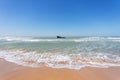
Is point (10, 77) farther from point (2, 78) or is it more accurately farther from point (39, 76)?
point (39, 76)

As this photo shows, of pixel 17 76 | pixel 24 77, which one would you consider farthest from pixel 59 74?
pixel 17 76

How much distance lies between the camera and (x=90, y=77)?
130 inches

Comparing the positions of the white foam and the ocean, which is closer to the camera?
the white foam

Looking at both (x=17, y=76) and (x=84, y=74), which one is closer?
(x=17, y=76)

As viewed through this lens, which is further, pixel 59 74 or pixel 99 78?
pixel 59 74

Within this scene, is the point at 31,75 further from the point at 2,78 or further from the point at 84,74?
the point at 84,74

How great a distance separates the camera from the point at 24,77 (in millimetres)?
3223

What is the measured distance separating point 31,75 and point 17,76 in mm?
431

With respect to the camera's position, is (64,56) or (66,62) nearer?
(66,62)

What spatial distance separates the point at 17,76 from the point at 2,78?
43 cm

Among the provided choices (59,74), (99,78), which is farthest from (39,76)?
(99,78)

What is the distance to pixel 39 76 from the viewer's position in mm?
3338

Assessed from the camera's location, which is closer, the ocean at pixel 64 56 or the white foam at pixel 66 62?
the white foam at pixel 66 62

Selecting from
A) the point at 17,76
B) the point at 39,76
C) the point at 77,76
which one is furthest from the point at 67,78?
the point at 17,76
